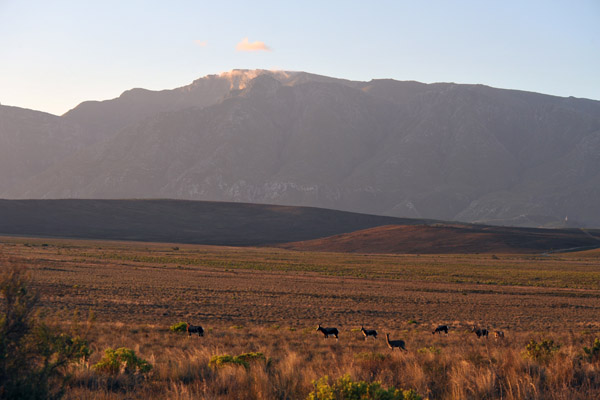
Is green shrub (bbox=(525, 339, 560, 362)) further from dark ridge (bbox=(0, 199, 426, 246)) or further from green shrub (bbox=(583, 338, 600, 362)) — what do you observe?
dark ridge (bbox=(0, 199, 426, 246))

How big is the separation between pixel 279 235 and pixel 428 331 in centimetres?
13202

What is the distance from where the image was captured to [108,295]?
3528cm

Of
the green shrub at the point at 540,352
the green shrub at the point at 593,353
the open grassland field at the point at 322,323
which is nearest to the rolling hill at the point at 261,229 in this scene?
→ the open grassland field at the point at 322,323

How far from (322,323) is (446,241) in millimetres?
102729

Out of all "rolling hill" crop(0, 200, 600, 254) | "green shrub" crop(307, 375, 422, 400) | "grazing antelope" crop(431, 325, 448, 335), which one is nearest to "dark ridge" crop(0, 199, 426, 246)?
"rolling hill" crop(0, 200, 600, 254)

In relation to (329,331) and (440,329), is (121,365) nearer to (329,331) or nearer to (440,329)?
(329,331)

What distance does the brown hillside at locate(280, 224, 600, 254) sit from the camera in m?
118

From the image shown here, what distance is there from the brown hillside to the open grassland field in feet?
154

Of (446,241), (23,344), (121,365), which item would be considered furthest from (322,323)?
(446,241)

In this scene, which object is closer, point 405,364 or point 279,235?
point 405,364

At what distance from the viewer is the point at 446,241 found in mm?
124188

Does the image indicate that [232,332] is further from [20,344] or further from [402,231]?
[402,231]

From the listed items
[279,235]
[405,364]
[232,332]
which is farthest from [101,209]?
[405,364]

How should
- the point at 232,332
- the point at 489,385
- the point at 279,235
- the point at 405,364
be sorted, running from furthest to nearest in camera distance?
the point at 279,235 < the point at 232,332 < the point at 405,364 < the point at 489,385
